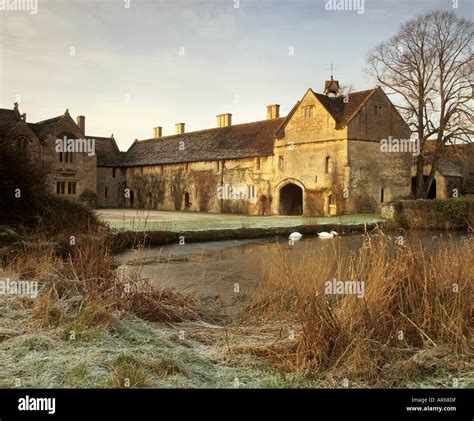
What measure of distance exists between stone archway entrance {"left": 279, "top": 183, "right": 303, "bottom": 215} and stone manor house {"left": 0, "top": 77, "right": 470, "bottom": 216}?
0.26 ft

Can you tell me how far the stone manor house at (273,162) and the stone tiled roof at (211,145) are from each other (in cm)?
12

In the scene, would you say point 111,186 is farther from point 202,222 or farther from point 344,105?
point 202,222

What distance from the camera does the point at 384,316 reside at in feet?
19.0

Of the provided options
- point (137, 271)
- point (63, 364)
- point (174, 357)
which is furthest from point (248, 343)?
point (137, 271)

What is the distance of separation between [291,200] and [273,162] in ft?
11.0

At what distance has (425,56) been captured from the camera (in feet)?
110

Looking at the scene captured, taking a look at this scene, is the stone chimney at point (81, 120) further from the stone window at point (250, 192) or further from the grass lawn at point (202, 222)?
the grass lawn at point (202, 222)

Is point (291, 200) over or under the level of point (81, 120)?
under

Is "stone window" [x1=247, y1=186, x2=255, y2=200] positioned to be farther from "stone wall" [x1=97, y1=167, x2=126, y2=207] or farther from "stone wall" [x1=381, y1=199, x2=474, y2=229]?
"stone wall" [x1=97, y1=167, x2=126, y2=207]

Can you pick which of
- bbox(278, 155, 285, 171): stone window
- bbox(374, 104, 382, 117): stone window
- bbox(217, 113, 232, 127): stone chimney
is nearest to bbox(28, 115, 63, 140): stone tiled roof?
bbox(217, 113, 232, 127): stone chimney

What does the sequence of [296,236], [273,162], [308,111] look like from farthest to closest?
1. [273,162]
2. [308,111]
3. [296,236]

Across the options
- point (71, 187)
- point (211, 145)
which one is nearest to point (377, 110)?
point (211, 145)

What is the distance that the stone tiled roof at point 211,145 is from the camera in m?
41.3
